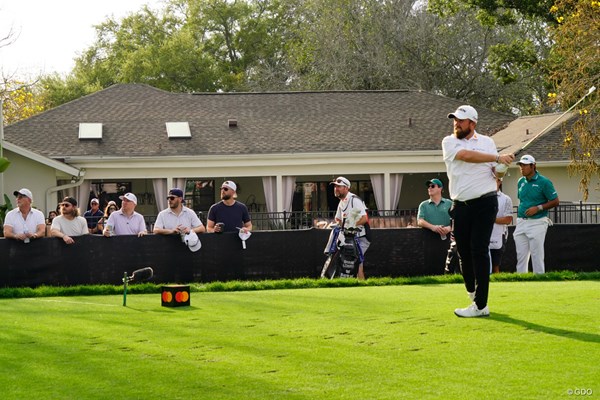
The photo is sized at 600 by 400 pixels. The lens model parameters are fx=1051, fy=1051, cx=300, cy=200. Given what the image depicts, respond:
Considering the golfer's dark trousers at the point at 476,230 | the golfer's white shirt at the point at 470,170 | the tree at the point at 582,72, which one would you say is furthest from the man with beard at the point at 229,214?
the tree at the point at 582,72

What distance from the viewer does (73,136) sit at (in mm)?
35188

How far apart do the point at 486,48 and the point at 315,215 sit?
25.6 m

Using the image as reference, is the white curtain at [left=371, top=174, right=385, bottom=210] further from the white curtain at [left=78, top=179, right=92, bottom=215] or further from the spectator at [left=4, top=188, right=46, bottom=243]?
the spectator at [left=4, top=188, right=46, bottom=243]

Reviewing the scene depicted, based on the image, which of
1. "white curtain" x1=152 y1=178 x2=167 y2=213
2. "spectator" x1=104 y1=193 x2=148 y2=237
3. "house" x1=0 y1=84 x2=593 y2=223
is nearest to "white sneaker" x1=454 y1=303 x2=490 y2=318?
"spectator" x1=104 y1=193 x2=148 y2=237

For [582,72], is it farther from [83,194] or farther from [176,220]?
[83,194]

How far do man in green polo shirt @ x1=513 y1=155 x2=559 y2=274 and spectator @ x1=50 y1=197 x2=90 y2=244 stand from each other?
6616 mm

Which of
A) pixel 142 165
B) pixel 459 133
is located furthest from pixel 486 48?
pixel 459 133

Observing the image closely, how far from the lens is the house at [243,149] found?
33688 millimetres

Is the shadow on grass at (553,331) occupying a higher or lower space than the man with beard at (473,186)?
lower

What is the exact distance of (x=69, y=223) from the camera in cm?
1600

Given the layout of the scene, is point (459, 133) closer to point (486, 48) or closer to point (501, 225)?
point (501, 225)
